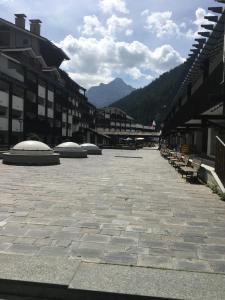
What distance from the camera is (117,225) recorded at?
24.7 feet

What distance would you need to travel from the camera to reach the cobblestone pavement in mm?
5676

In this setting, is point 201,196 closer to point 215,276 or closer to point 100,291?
point 215,276

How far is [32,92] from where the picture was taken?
55.1 m

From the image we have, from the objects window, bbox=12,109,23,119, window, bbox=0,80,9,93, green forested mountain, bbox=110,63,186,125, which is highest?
green forested mountain, bbox=110,63,186,125

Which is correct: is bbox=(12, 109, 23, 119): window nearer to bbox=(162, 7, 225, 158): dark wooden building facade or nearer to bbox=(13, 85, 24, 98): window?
bbox=(13, 85, 24, 98): window

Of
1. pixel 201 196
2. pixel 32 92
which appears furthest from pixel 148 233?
pixel 32 92

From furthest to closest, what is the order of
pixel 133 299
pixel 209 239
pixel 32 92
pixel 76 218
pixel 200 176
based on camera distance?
pixel 32 92 < pixel 200 176 < pixel 76 218 < pixel 209 239 < pixel 133 299

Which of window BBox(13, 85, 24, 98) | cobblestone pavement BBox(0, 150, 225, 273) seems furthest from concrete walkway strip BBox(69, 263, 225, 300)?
window BBox(13, 85, 24, 98)

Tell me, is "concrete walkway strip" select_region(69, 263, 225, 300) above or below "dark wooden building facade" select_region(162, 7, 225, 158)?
below

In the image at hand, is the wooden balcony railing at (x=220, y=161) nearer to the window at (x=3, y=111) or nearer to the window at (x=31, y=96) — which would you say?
the window at (x=3, y=111)

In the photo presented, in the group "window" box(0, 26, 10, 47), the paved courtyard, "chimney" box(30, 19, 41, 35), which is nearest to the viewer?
the paved courtyard

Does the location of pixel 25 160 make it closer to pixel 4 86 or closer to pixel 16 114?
pixel 4 86

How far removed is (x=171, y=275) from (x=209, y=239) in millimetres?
2026

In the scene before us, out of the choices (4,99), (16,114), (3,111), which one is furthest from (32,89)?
(4,99)
